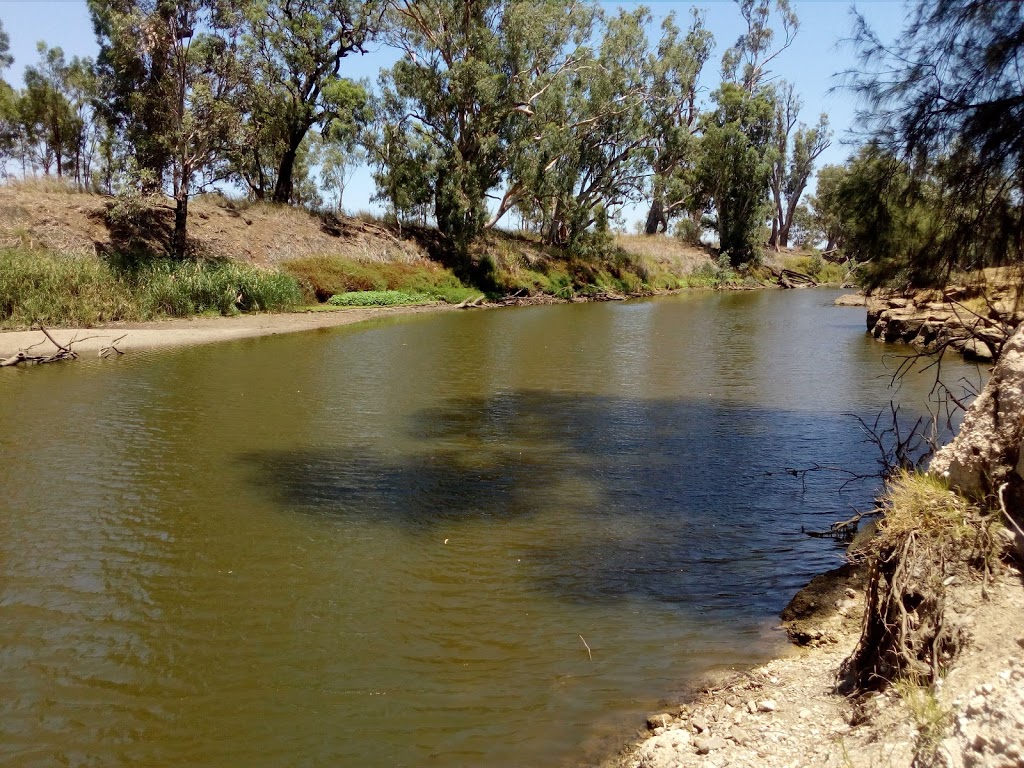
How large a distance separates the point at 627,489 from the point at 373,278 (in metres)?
29.1

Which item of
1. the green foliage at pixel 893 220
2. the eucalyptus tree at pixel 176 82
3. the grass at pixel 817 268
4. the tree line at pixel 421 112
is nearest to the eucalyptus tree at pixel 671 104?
the tree line at pixel 421 112

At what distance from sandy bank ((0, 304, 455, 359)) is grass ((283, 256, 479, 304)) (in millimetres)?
2726

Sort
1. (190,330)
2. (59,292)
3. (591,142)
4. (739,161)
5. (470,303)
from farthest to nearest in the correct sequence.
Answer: (739,161), (591,142), (470,303), (190,330), (59,292)

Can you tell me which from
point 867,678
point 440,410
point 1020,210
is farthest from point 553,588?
point 440,410

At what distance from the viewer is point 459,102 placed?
39688mm

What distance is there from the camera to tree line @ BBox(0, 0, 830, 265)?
89.5 ft

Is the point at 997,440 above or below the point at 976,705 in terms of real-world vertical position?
above

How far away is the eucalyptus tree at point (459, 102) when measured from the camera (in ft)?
128

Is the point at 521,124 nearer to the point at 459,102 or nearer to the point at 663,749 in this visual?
the point at 459,102

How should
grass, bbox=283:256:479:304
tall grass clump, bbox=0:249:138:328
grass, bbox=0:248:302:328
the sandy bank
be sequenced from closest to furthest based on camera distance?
the sandy bank < tall grass clump, bbox=0:249:138:328 < grass, bbox=0:248:302:328 < grass, bbox=283:256:479:304

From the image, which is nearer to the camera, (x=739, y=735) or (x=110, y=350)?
(x=739, y=735)

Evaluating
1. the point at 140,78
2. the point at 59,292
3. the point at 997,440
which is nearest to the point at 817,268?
the point at 140,78

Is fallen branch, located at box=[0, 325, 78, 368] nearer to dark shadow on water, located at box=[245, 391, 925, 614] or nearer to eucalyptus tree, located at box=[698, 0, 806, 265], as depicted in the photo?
dark shadow on water, located at box=[245, 391, 925, 614]

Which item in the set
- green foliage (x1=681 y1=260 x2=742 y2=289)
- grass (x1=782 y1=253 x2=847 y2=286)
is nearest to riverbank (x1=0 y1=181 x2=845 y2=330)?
green foliage (x1=681 y1=260 x2=742 y2=289)
